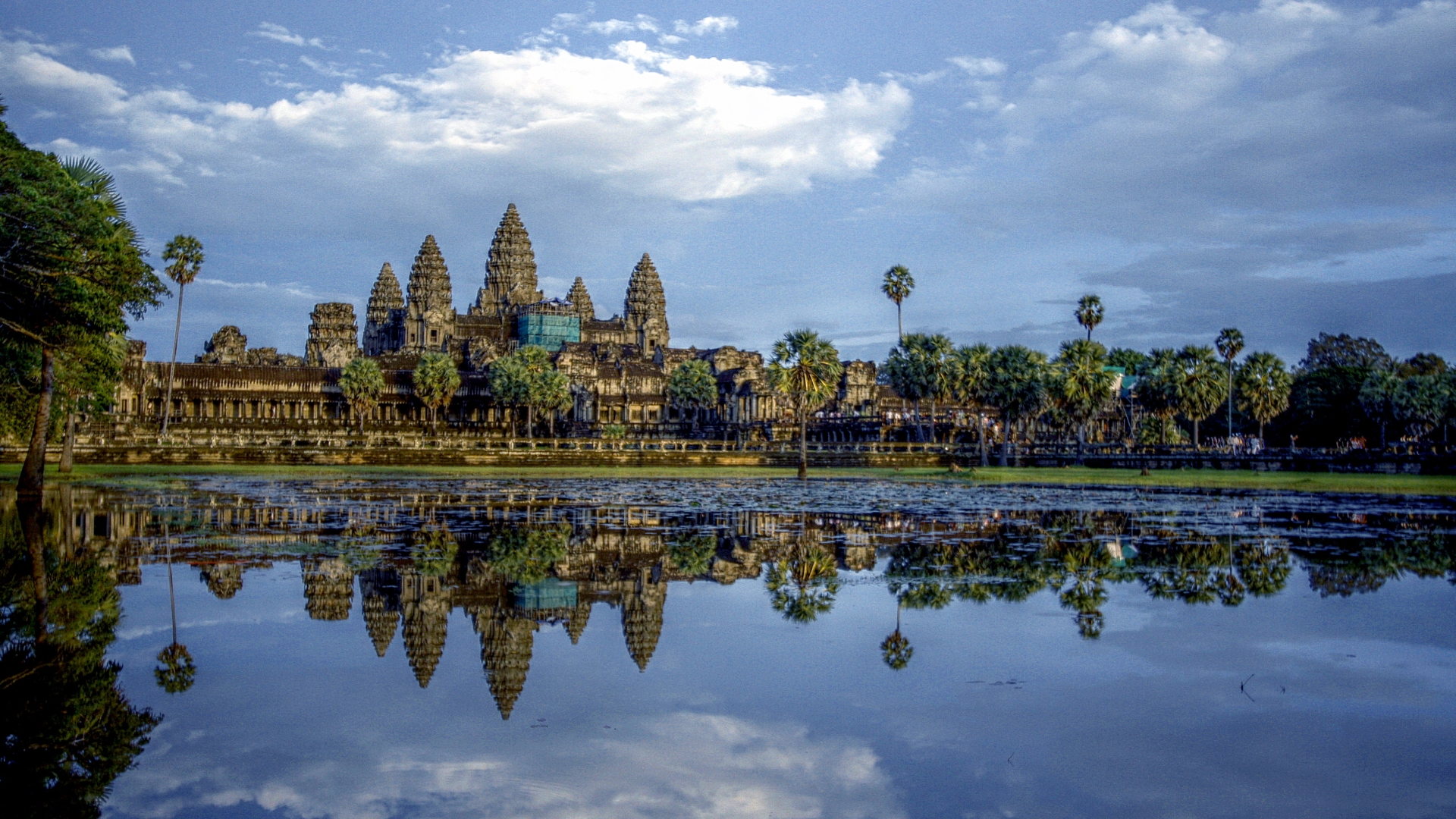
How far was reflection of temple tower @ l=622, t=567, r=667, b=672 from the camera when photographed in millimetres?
13156

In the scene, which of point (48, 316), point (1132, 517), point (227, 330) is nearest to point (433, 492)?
point (48, 316)

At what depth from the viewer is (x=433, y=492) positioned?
4203 cm

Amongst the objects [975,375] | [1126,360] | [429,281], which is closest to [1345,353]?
[1126,360]

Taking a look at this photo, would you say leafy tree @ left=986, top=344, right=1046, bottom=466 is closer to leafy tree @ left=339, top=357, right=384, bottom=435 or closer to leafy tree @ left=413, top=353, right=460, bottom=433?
leafy tree @ left=413, top=353, right=460, bottom=433

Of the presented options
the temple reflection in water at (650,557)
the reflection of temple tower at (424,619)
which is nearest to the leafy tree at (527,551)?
the temple reflection in water at (650,557)

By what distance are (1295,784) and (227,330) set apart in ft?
537

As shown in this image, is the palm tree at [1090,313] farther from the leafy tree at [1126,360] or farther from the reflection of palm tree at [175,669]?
the reflection of palm tree at [175,669]

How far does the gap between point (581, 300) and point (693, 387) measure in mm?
69682

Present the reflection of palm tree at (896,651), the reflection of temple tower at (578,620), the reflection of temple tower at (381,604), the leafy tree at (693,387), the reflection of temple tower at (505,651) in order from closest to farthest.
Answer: the reflection of temple tower at (505,651) → the reflection of palm tree at (896,651) → the reflection of temple tower at (381,604) → the reflection of temple tower at (578,620) → the leafy tree at (693,387)

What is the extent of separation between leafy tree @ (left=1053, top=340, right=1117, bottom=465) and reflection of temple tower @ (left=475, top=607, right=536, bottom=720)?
68.7 m

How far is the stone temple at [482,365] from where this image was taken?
401 ft

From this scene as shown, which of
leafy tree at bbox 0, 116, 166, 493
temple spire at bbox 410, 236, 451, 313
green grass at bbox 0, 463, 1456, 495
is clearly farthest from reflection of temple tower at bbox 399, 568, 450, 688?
temple spire at bbox 410, 236, 451, 313

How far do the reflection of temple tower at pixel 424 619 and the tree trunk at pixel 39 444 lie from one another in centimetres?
2167

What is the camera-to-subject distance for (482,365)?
14525 cm
